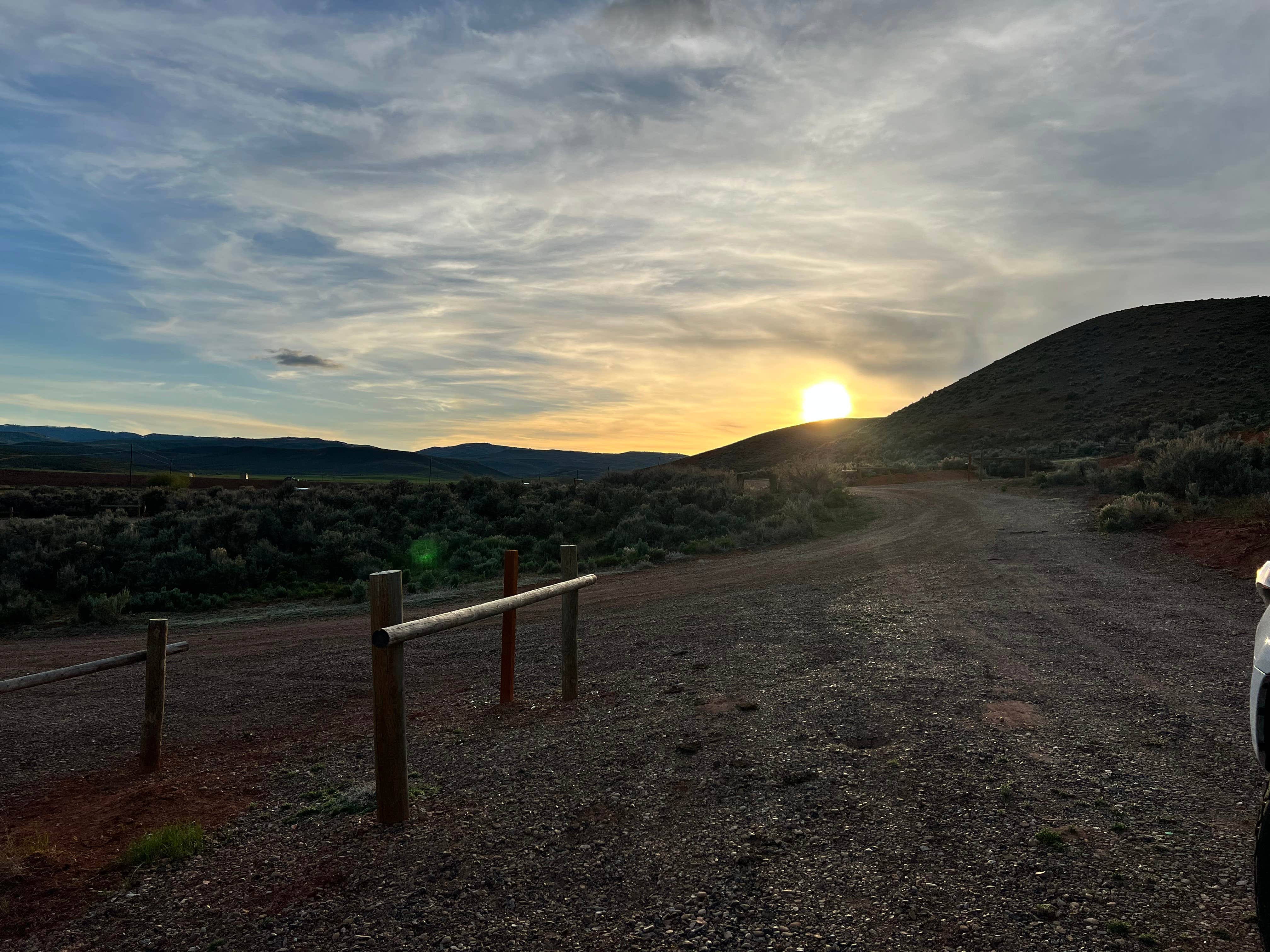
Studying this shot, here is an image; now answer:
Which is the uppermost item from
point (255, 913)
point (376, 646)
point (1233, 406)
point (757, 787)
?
point (1233, 406)

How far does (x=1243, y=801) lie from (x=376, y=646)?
5.18 m

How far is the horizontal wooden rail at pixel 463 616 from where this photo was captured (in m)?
4.76

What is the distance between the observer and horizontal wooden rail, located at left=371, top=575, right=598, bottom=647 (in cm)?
476

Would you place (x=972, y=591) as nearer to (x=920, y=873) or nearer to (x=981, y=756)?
(x=981, y=756)

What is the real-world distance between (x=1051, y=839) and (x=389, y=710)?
383cm

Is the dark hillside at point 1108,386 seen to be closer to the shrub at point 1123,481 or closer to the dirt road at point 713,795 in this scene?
the shrub at point 1123,481

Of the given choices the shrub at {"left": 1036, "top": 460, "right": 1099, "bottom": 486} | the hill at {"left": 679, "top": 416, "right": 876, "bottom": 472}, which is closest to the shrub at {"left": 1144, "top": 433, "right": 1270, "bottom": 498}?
the shrub at {"left": 1036, "top": 460, "right": 1099, "bottom": 486}

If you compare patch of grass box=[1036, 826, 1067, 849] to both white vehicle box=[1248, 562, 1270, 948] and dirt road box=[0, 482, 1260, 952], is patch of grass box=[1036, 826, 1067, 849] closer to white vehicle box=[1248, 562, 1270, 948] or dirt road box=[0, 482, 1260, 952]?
dirt road box=[0, 482, 1260, 952]

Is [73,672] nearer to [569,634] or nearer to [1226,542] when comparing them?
[569,634]

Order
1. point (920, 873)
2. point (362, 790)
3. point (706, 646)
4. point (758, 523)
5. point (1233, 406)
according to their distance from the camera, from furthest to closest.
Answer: point (1233, 406), point (758, 523), point (706, 646), point (362, 790), point (920, 873)

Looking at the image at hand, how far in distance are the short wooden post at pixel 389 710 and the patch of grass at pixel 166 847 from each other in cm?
117

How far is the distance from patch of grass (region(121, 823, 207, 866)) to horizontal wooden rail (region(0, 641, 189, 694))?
186cm

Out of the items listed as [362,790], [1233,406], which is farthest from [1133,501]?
[1233,406]

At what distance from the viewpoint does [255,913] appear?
13.3ft
